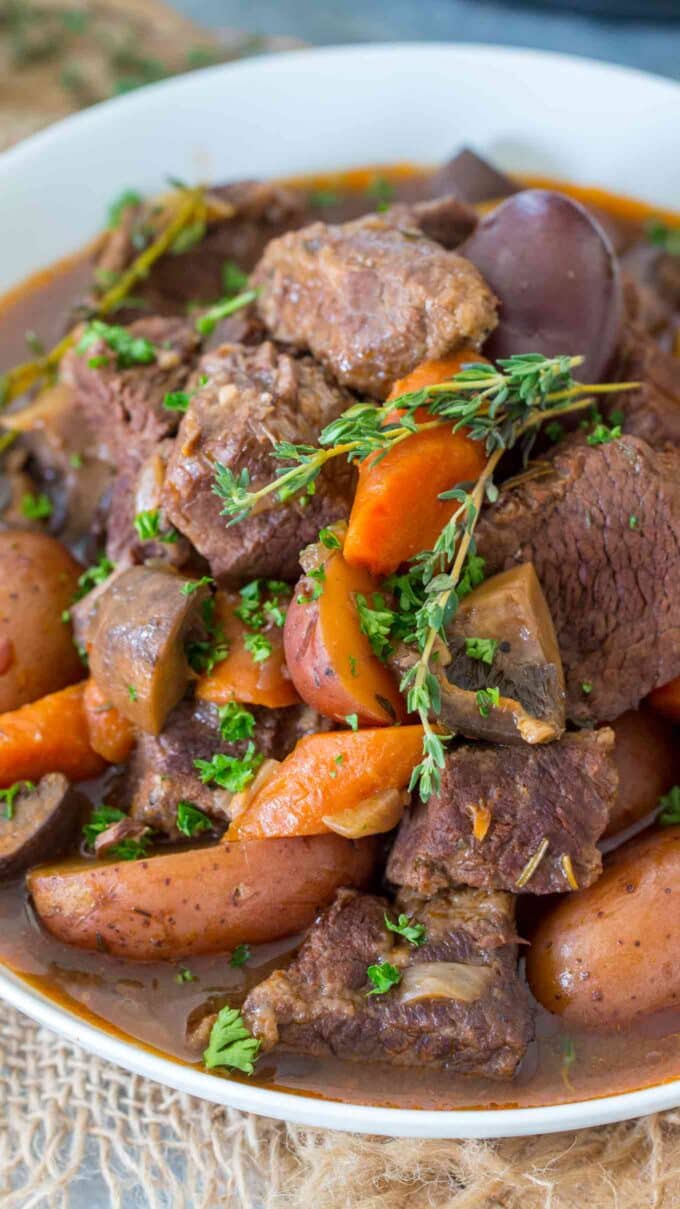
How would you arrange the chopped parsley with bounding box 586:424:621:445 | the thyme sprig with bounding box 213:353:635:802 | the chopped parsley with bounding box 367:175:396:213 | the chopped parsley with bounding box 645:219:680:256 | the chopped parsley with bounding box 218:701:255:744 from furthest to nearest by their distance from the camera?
the chopped parsley with bounding box 367:175:396:213 < the chopped parsley with bounding box 645:219:680:256 < the chopped parsley with bounding box 586:424:621:445 < the chopped parsley with bounding box 218:701:255:744 < the thyme sprig with bounding box 213:353:635:802

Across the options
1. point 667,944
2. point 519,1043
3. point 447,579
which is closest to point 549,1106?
point 519,1043

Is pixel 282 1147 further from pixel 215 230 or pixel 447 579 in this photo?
pixel 215 230

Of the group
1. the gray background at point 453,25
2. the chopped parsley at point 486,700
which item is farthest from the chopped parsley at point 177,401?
the gray background at point 453,25

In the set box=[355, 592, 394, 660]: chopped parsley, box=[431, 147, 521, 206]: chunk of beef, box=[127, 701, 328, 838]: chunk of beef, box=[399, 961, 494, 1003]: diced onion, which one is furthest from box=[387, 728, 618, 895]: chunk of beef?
box=[431, 147, 521, 206]: chunk of beef

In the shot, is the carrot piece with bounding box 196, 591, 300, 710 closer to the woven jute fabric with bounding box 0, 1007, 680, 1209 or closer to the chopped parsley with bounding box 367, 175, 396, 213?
the woven jute fabric with bounding box 0, 1007, 680, 1209

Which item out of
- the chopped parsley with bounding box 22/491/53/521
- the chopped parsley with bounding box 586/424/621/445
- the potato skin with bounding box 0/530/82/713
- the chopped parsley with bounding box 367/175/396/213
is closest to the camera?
the chopped parsley with bounding box 586/424/621/445

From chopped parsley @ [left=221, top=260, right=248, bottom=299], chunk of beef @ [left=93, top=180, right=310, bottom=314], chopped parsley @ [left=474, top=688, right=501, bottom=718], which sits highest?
chunk of beef @ [left=93, top=180, right=310, bottom=314]

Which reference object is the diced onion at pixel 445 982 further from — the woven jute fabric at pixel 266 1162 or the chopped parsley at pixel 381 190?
the chopped parsley at pixel 381 190
